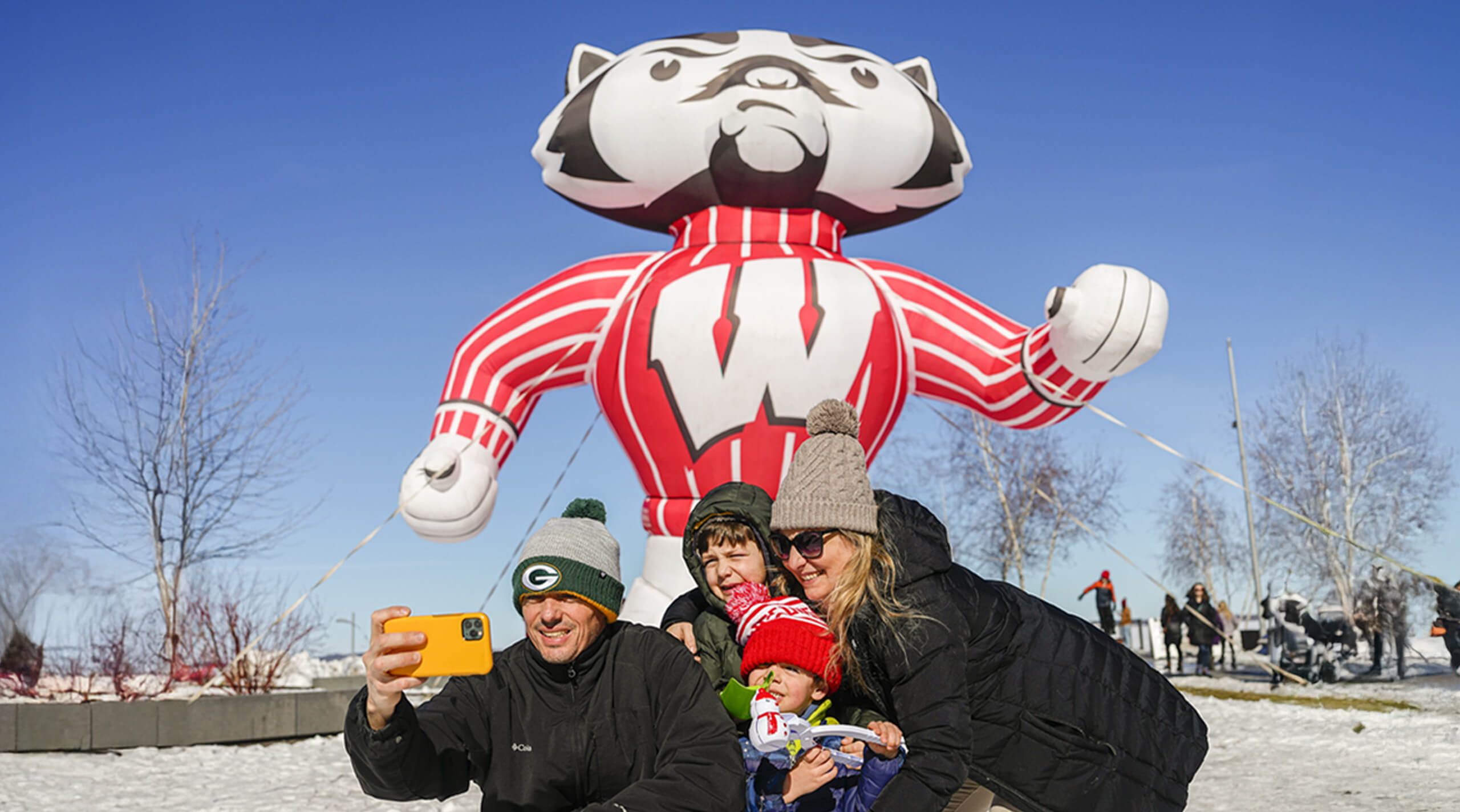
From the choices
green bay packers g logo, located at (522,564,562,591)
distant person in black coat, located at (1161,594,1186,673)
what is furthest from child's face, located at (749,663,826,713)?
distant person in black coat, located at (1161,594,1186,673)

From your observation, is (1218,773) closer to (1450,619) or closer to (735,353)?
(1450,619)

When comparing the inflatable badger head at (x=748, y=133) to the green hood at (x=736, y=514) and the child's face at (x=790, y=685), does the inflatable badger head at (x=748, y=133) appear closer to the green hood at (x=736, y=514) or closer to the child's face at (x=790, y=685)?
the green hood at (x=736, y=514)

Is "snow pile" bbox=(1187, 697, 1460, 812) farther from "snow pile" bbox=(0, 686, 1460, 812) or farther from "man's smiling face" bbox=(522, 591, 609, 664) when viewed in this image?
"man's smiling face" bbox=(522, 591, 609, 664)

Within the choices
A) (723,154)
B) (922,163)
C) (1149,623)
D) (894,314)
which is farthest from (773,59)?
(1149,623)

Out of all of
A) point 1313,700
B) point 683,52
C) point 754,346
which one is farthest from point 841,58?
point 1313,700

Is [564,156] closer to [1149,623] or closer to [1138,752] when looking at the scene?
[1138,752]

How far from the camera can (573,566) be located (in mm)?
2502

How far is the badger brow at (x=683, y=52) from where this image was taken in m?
6.01

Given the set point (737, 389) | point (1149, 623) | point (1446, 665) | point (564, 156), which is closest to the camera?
point (737, 389)

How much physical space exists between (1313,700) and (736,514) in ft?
26.5

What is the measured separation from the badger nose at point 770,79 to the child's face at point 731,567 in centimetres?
317

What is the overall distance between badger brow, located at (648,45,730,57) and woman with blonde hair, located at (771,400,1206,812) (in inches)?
152

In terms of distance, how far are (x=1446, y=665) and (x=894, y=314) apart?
29.8ft

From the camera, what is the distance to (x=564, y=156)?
240 inches
